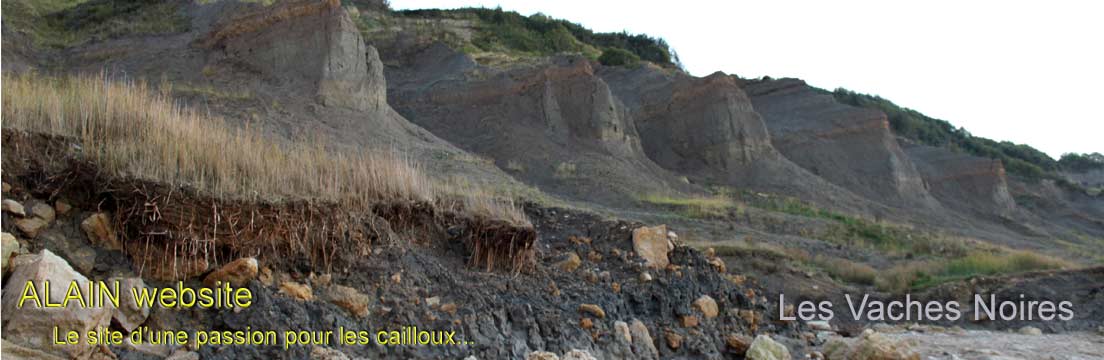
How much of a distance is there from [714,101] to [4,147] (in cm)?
2913

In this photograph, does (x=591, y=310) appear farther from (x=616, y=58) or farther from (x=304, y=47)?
(x=616, y=58)

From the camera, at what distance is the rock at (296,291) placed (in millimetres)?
Answer: 5156

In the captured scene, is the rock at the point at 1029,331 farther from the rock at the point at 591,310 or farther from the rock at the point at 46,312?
the rock at the point at 46,312

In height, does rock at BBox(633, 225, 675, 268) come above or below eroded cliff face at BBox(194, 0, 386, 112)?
below

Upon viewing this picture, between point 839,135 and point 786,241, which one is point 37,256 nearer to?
→ point 786,241

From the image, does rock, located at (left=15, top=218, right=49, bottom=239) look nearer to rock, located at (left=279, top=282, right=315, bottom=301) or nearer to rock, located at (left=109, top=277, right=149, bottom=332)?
rock, located at (left=109, top=277, right=149, bottom=332)

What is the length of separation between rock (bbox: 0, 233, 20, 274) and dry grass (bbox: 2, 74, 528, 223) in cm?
74

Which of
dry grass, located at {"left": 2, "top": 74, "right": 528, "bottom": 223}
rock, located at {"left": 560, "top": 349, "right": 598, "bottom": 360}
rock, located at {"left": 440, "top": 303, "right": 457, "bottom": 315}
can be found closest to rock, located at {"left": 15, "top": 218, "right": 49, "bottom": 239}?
dry grass, located at {"left": 2, "top": 74, "right": 528, "bottom": 223}

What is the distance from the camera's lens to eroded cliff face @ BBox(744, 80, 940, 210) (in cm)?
3219

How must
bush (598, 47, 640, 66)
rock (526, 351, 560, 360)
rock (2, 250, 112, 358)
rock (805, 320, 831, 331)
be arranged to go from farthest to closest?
1. bush (598, 47, 640, 66)
2. rock (805, 320, 831, 331)
3. rock (526, 351, 560, 360)
4. rock (2, 250, 112, 358)

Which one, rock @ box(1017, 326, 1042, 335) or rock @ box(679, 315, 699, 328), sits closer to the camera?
rock @ box(679, 315, 699, 328)

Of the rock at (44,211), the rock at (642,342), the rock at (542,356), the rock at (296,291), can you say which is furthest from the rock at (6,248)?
the rock at (642,342)

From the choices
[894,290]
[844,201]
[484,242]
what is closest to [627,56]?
[844,201]

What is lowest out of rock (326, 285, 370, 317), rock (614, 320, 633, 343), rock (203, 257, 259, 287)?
rock (614, 320, 633, 343)
